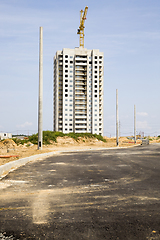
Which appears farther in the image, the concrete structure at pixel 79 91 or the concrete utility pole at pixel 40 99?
the concrete structure at pixel 79 91

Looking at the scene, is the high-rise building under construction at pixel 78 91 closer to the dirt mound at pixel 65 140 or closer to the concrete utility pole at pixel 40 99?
the dirt mound at pixel 65 140

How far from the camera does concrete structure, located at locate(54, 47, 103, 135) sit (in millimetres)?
117062

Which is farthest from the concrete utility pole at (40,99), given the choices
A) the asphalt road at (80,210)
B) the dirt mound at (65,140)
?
the dirt mound at (65,140)

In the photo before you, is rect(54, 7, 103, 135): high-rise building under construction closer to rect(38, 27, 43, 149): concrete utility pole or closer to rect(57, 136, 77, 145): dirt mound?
rect(57, 136, 77, 145): dirt mound

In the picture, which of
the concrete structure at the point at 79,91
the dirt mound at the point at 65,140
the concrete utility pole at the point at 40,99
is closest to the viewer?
the concrete utility pole at the point at 40,99

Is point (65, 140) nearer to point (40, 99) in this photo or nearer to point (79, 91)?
point (40, 99)

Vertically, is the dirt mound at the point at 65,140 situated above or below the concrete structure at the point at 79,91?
below

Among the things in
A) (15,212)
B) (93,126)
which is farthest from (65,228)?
(93,126)

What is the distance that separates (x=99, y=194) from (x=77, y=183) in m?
1.70

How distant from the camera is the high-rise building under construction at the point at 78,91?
385 feet

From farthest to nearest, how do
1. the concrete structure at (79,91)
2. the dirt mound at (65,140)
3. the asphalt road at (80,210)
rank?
the concrete structure at (79,91) < the dirt mound at (65,140) < the asphalt road at (80,210)

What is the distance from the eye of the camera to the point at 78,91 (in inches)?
4680

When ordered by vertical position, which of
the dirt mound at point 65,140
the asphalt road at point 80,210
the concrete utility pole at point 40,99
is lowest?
the dirt mound at point 65,140

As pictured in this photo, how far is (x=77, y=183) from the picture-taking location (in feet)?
25.3
